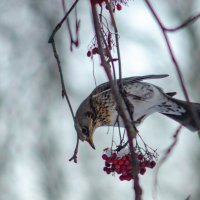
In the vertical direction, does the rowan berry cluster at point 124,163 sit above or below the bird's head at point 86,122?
below

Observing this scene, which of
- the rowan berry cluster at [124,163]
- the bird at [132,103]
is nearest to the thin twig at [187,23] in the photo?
the rowan berry cluster at [124,163]

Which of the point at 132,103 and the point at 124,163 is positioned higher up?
the point at 132,103

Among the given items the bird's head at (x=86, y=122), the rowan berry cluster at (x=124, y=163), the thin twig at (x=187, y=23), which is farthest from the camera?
the bird's head at (x=86, y=122)

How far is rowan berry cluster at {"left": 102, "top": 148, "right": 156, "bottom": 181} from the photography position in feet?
8.75

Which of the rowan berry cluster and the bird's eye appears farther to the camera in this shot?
the bird's eye

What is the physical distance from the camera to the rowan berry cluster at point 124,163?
2668 millimetres

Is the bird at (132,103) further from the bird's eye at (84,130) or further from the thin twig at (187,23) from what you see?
the thin twig at (187,23)

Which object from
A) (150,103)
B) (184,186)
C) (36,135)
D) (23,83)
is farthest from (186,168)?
(150,103)

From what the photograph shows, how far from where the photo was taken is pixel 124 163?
2.67 meters

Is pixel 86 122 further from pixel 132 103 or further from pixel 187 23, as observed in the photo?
pixel 187 23

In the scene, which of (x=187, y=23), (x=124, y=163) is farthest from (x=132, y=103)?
(x=187, y=23)

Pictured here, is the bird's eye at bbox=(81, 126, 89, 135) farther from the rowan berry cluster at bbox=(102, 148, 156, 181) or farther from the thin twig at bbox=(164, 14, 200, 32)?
the thin twig at bbox=(164, 14, 200, 32)

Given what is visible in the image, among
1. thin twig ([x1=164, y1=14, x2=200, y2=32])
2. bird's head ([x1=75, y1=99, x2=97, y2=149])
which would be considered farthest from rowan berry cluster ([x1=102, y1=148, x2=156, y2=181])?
thin twig ([x1=164, y1=14, x2=200, y2=32])

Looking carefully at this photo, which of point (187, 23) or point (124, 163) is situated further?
point (124, 163)
